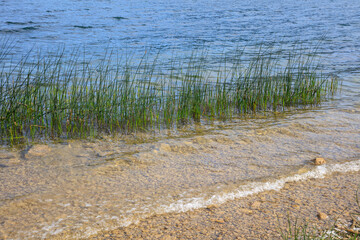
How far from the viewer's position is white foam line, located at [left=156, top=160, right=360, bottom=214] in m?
2.85

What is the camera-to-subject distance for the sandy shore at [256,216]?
8.11 ft

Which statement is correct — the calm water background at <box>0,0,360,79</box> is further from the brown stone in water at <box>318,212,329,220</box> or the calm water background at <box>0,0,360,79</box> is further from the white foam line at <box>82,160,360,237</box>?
the brown stone in water at <box>318,212,329,220</box>

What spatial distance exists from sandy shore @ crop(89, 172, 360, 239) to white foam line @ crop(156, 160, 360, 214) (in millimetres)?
64

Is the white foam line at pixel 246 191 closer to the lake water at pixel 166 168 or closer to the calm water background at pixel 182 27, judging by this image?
the lake water at pixel 166 168

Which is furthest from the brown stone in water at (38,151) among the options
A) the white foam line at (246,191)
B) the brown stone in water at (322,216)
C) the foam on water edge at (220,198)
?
the brown stone in water at (322,216)

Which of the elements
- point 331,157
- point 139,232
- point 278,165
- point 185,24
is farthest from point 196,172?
point 185,24

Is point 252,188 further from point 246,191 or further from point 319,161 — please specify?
point 319,161

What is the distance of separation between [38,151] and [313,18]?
15.6 meters

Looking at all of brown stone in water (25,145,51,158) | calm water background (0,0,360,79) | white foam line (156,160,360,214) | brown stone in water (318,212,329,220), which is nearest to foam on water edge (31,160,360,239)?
white foam line (156,160,360,214)

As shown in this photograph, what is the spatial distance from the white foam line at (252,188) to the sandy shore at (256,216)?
6 centimetres

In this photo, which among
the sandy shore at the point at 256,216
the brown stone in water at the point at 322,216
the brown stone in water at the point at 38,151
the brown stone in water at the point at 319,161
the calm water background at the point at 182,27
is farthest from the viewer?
the calm water background at the point at 182,27

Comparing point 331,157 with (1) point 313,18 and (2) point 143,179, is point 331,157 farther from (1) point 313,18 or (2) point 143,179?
(1) point 313,18

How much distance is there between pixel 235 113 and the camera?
5.59 m

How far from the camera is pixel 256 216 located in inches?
106
